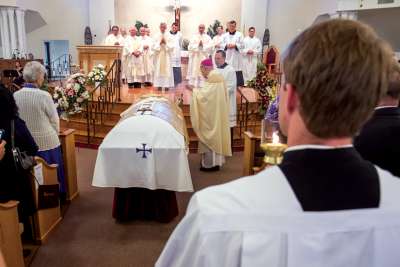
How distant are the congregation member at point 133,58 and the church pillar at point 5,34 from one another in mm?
4211

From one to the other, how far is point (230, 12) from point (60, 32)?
22.6 ft

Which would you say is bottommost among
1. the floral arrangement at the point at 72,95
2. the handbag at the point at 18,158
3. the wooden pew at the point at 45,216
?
the wooden pew at the point at 45,216

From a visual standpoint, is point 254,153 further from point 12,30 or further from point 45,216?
point 12,30

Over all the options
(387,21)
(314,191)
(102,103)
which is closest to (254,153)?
(314,191)

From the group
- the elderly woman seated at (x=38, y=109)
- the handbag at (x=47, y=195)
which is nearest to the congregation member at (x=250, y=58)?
the elderly woman seated at (x=38, y=109)

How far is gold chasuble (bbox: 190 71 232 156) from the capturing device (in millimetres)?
5855

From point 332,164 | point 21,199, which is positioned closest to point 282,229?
point 332,164

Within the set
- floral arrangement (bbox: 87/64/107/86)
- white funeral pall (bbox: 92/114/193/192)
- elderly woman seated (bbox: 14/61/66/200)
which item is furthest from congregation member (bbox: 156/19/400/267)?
floral arrangement (bbox: 87/64/107/86)

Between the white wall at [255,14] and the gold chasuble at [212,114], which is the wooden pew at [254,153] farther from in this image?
the white wall at [255,14]

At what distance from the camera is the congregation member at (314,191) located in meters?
0.83

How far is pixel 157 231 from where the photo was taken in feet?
13.1

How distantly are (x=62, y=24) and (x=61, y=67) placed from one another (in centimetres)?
169

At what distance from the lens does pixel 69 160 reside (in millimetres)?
4652

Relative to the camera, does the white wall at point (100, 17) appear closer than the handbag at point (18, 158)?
No
